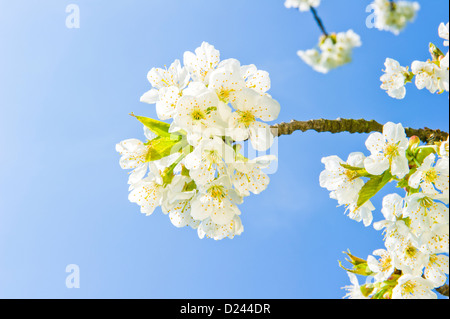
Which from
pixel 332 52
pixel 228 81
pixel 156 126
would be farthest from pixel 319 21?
pixel 156 126

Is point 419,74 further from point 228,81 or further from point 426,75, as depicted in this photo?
point 228,81

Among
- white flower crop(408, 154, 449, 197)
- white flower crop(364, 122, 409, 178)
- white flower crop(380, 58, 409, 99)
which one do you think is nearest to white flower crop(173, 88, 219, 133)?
white flower crop(364, 122, 409, 178)

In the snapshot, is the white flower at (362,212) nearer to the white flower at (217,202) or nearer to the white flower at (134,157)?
the white flower at (217,202)

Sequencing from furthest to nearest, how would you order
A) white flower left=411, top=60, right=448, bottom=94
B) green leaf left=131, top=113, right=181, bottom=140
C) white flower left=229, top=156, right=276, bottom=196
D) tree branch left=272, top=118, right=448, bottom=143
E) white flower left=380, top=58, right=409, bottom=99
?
white flower left=380, top=58, right=409, bottom=99 < white flower left=411, top=60, right=448, bottom=94 < tree branch left=272, top=118, right=448, bottom=143 < green leaf left=131, top=113, right=181, bottom=140 < white flower left=229, top=156, right=276, bottom=196

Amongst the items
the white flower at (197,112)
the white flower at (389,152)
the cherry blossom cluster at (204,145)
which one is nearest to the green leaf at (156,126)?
the cherry blossom cluster at (204,145)

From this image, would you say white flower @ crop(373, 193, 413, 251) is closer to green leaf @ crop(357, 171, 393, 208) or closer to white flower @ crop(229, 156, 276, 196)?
green leaf @ crop(357, 171, 393, 208)
